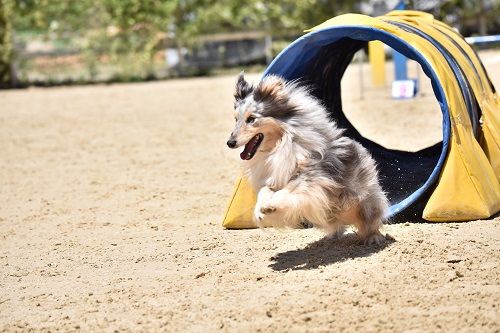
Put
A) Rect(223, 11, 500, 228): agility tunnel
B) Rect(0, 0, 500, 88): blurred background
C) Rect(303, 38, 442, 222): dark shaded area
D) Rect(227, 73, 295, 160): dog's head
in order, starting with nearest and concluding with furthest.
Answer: Rect(227, 73, 295, 160): dog's head, Rect(223, 11, 500, 228): agility tunnel, Rect(303, 38, 442, 222): dark shaded area, Rect(0, 0, 500, 88): blurred background

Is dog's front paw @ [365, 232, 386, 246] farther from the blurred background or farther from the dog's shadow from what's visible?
the blurred background

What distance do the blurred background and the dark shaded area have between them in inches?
720

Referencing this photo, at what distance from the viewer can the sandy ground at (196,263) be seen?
4.27m

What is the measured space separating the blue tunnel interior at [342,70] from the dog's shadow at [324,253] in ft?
1.72

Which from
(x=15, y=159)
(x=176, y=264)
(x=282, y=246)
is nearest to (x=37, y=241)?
(x=176, y=264)

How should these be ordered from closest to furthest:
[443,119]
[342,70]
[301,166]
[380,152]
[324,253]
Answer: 1. [301,166]
2. [324,253]
3. [443,119]
4. [380,152]
5. [342,70]

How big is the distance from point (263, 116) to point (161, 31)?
2184cm

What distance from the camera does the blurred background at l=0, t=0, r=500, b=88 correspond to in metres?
26.0

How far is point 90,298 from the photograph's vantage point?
493cm

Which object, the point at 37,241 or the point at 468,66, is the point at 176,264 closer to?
the point at 37,241

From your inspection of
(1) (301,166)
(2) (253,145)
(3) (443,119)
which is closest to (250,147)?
(2) (253,145)

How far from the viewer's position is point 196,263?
18.2 ft

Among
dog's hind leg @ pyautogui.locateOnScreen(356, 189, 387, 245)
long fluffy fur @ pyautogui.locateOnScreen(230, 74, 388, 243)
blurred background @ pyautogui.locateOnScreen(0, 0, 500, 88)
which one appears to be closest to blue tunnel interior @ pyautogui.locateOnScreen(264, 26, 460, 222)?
dog's hind leg @ pyautogui.locateOnScreen(356, 189, 387, 245)

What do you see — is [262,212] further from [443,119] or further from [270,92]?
[443,119]
